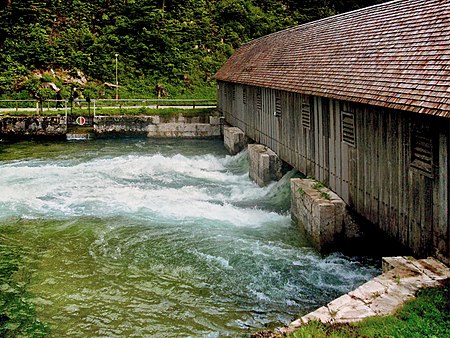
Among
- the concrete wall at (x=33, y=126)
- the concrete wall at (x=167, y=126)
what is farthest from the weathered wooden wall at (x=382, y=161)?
the concrete wall at (x=33, y=126)

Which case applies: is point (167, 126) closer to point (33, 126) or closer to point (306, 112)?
point (33, 126)

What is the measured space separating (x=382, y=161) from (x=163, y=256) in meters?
4.71

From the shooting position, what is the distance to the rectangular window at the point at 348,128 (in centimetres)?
1035

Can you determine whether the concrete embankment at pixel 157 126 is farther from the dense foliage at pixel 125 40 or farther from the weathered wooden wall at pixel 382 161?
the weathered wooden wall at pixel 382 161

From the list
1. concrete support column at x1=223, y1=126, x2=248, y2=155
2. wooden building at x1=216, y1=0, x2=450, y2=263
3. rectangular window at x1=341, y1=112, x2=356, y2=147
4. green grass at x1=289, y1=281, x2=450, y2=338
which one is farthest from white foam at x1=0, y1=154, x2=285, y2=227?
green grass at x1=289, y1=281, x2=450, y2=338

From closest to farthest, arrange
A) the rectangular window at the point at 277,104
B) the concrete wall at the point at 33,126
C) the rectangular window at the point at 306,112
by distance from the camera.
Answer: the rectangular window at the point at 306,112 < the rectangular window at the point at 277,104 < the concrete wall at the point at 33,126

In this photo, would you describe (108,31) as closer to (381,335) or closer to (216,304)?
(216,304)

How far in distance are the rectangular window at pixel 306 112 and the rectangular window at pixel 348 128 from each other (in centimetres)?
233

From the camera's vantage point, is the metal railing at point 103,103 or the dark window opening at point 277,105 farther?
the metal railing at point 103,103

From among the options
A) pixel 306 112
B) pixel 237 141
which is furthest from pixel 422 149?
pixel 237 141

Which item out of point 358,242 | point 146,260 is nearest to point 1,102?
point 146,260

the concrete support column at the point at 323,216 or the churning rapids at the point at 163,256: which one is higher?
the concrete support column at the point at 323,216

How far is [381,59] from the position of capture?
945 cm

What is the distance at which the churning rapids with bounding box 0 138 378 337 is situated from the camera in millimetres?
8086
